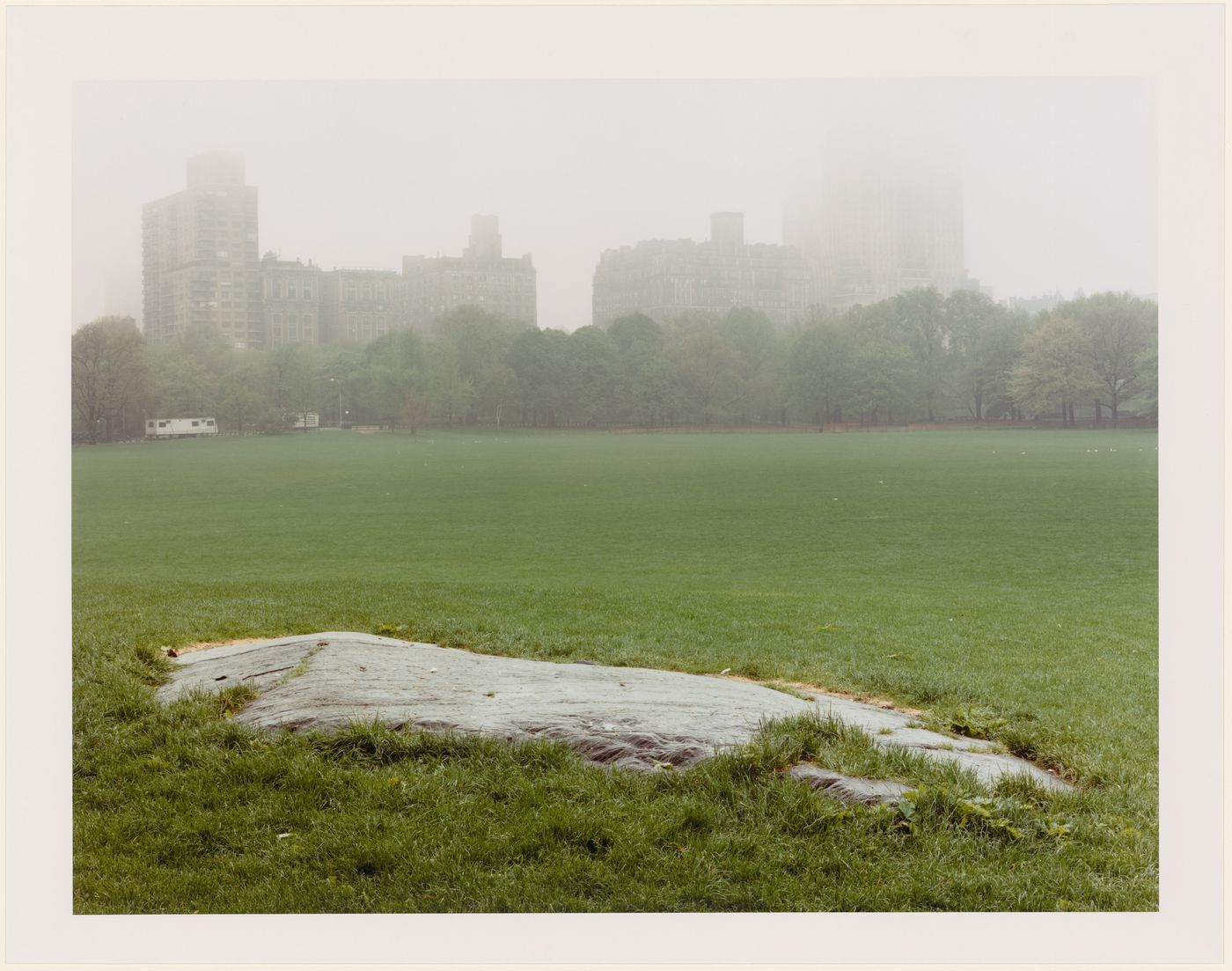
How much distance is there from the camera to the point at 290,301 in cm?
906

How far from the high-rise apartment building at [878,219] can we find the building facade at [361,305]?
3464 mm

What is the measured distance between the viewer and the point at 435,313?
9.76m

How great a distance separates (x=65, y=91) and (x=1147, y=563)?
11501 millimetres

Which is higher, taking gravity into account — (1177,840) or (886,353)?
(886,353)

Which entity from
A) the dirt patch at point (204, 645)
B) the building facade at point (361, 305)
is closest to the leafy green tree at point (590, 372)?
the building facade at point (361, 305)

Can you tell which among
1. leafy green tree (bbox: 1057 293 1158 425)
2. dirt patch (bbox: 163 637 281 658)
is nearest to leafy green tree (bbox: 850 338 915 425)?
leafy green tree (bbox: 1057 293 1158 425)

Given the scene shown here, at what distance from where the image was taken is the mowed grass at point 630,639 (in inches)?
130

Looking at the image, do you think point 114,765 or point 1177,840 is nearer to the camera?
point 1177,840

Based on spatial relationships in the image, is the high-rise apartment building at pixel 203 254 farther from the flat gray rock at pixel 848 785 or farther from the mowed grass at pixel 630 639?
the flat gray rock at pixel 848 785

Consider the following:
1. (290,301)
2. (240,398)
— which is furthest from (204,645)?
(240,398)

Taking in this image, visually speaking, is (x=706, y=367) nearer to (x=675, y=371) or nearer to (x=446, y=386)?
(x=675, y=371)

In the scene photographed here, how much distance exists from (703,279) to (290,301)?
3.52 meters

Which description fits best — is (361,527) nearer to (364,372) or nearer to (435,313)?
(364,372)

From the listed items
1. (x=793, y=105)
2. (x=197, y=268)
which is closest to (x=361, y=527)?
(x=197, y=268)
